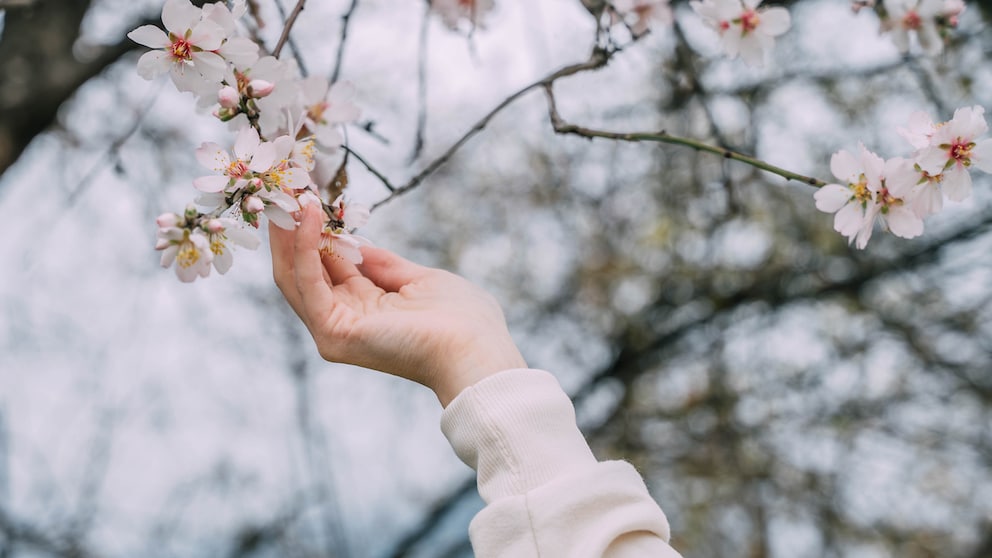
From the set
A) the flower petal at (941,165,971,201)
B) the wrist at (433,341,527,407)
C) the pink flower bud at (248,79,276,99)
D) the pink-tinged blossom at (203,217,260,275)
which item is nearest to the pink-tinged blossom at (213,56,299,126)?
the pink flower bud at (248,79,276,99)

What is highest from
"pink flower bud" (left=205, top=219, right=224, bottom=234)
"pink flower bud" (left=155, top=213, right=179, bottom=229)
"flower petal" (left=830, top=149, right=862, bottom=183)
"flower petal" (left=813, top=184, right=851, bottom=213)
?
"pink flower bud" (left=155, top=213, right=179, bottom=229)

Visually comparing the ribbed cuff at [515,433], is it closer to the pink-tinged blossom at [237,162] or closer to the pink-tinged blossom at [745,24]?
the pink-tinged blossom at [237,162]

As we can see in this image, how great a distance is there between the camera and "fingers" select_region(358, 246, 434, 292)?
1014 mm

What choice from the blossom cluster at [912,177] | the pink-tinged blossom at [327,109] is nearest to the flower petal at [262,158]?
the pink-tinged blossom at [327,109]

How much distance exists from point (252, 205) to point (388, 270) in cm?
27

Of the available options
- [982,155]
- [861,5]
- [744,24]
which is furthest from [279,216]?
[861,5]

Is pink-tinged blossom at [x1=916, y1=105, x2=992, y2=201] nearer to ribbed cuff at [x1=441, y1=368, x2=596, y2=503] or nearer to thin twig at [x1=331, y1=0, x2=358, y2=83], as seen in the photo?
ribbed cuff at [x1=441, y1=368, x2=596, y2=503]

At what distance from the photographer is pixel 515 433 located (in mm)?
809

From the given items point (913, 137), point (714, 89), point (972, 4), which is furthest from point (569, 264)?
point (913, 137)

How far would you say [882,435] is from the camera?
3273mm

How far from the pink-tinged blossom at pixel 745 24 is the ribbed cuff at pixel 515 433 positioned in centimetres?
67

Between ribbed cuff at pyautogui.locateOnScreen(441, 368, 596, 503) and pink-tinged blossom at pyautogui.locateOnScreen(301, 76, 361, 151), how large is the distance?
0.33m

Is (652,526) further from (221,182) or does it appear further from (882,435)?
(882,435)

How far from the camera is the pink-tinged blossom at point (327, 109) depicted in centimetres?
99
